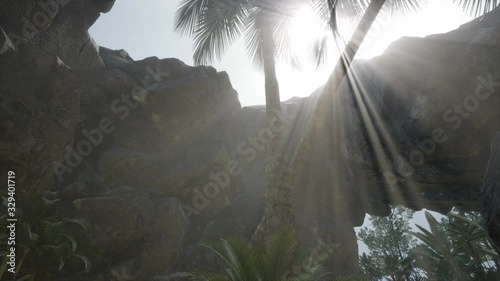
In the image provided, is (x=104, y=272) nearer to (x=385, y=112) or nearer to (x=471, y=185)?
(x=385, y=112)

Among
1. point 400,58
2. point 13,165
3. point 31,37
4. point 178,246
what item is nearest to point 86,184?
point 13,165

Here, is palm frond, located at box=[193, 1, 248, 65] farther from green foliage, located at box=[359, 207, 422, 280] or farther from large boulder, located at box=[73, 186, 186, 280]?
green foliage, located at box=[359, 207, 422, 280]

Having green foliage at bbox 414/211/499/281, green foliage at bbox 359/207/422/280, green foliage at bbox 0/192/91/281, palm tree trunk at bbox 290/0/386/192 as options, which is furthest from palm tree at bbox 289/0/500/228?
green foliage at bbox 359/207/422/280

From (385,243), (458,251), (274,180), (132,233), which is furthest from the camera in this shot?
(385,243)

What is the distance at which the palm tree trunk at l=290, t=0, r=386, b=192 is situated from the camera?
799 cm

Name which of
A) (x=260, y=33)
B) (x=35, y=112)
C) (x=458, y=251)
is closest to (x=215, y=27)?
(x=260, y=33)

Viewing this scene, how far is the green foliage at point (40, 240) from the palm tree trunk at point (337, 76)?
288 inches

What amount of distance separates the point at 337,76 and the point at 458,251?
2381cm

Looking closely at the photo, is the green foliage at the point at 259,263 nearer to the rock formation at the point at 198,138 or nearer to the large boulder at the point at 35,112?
the rock formation at the point at 198,138

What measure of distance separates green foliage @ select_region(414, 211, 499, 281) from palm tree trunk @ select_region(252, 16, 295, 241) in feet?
67.0

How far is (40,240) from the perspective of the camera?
8539mm

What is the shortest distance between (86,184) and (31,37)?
6.52 metres

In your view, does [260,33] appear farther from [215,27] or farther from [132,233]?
[132,233]

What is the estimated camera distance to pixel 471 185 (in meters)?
13.5
